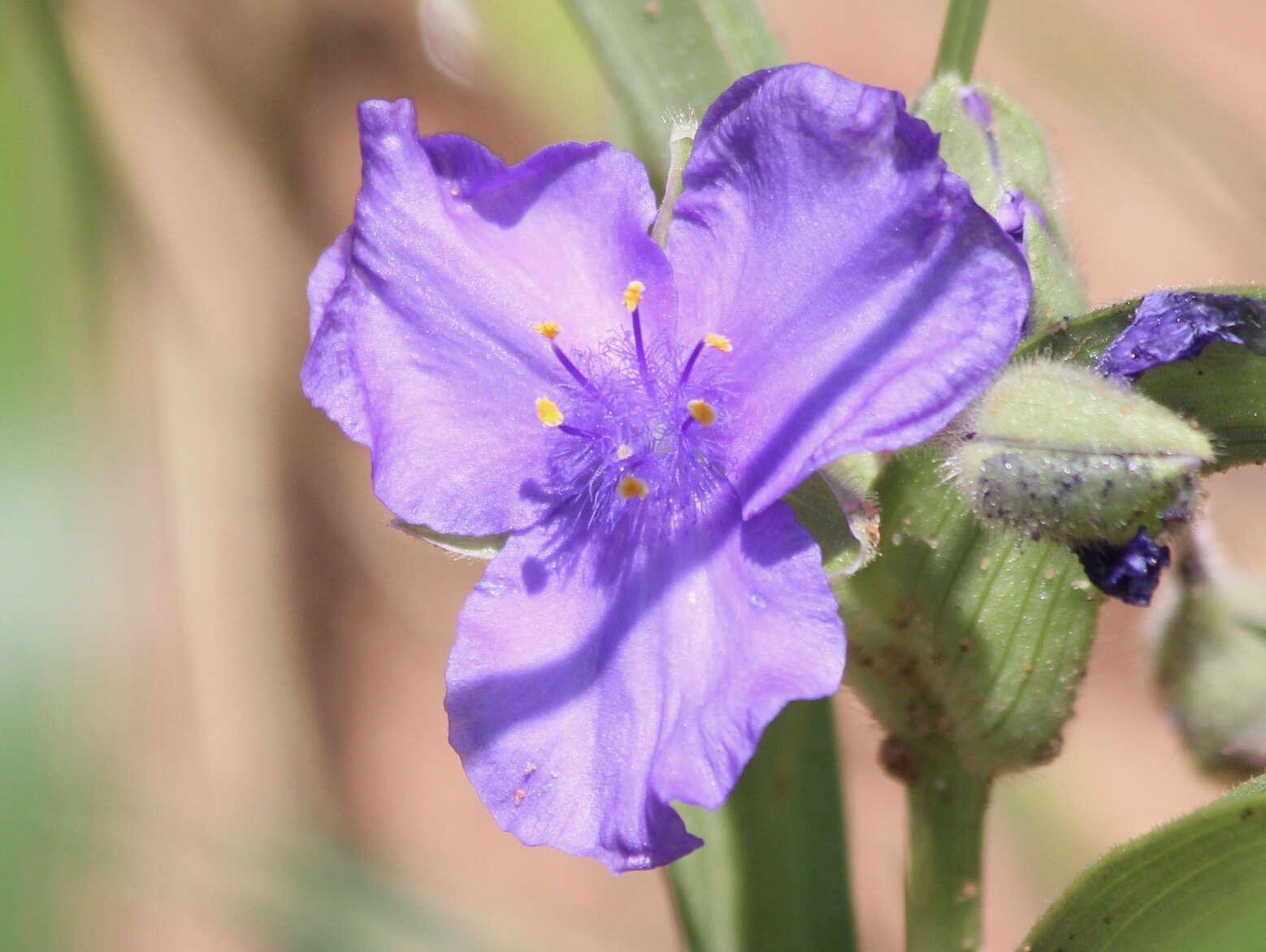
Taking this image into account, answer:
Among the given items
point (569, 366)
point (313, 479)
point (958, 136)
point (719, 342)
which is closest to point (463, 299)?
point (569, 366)

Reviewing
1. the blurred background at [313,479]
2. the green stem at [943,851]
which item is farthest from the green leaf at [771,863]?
the blurred background at [313,479]

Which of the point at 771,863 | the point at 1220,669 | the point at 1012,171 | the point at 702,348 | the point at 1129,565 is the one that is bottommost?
the point at 771,863

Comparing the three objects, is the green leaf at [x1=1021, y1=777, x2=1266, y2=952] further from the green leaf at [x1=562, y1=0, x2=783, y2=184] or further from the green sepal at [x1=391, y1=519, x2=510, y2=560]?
the green leaf at [x1=562, y1=0, x2=783, y2=184]

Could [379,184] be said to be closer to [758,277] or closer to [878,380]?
[758,277]

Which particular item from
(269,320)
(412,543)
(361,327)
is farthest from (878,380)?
(269,320)

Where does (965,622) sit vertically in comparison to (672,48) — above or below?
below

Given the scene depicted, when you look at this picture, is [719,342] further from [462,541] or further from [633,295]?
[462,541]

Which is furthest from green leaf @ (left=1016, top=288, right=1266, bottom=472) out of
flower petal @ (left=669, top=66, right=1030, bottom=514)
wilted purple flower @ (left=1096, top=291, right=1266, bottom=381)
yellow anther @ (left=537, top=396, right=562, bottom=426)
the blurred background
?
the blurred background
